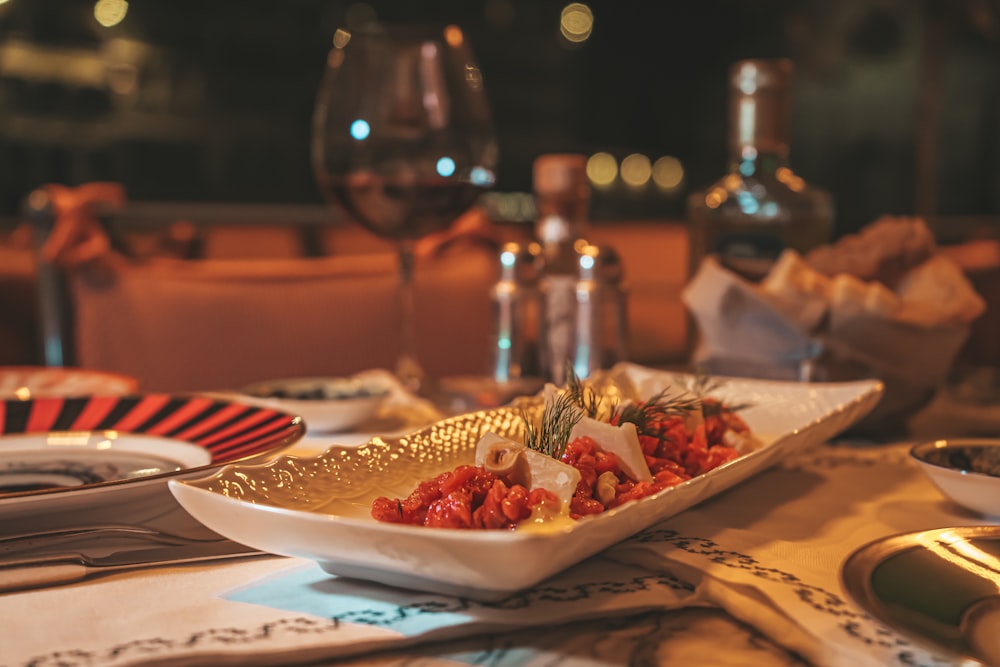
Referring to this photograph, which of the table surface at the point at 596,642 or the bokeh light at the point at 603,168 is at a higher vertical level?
the bokeh light at the point at 603,168

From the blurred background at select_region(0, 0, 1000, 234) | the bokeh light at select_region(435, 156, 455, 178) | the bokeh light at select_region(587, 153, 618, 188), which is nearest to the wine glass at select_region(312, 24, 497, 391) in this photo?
the bokeh light at select_region(435, 156, 455, 178)

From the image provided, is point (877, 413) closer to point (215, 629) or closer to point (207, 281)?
point (215, 629)

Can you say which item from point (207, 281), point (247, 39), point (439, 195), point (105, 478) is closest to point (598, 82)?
point (247, 39)

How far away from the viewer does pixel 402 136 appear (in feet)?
3.70

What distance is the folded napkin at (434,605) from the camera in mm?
413

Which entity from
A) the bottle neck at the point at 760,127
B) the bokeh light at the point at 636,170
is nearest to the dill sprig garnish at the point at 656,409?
the bottle neck at the point at 760,127

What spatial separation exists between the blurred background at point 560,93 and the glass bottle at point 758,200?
14.7 feet

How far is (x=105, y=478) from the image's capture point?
64cm

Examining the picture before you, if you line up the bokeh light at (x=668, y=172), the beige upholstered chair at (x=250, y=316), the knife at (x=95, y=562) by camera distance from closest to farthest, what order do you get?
1. the knife at (x=95, y=562)
2. the beige upholstered chair at (x=250, y=316)
3. the bokeh light at (x=668, y=172)

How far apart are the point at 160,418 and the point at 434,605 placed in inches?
16.5

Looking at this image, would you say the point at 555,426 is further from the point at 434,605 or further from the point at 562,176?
the point at 562,176

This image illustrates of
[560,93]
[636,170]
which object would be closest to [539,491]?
[560,93]

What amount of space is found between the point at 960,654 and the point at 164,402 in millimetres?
654

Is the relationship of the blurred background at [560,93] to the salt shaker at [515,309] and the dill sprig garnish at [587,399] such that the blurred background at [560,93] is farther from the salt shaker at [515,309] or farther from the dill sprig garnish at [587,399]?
the dill sprig garnish at [587,399]
